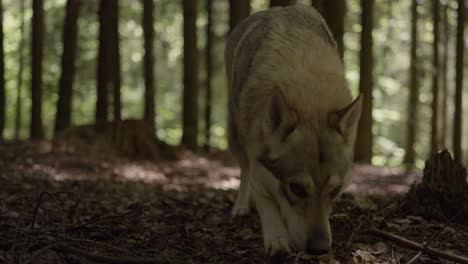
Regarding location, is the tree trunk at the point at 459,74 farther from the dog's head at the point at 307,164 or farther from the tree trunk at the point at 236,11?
the dog's head at the point at 307,164

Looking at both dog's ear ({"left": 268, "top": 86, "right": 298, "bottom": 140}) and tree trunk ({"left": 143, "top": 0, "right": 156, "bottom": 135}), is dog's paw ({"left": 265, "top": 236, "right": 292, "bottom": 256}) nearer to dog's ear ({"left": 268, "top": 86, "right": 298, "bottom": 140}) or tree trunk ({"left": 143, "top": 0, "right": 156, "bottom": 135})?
dog's ear ({"left": 268, "top": 86, "right": 298, "bottom": 140})

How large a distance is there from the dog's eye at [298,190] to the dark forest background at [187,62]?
Answer: 1.91 metres

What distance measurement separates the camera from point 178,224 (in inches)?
220

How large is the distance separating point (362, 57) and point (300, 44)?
12573 millimetres

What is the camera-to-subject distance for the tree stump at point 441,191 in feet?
17.5

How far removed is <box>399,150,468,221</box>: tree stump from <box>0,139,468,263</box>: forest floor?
0.32ft

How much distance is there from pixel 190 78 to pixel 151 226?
44.9 feet

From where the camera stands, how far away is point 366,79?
17125mm

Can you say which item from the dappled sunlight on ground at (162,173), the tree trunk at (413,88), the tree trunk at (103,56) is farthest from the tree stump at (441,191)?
the tree trunk at (413,88)

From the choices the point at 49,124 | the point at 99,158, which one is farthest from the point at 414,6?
the point at 49,124

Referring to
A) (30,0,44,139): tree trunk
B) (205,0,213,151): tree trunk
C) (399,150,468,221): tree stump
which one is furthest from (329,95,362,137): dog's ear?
(30,0,44,139): tree trunk

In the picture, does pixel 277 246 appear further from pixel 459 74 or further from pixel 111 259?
pixel 459 74

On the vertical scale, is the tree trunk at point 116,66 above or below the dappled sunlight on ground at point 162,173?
above

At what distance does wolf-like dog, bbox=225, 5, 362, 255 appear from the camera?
12.9 feet
